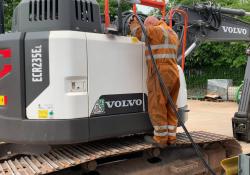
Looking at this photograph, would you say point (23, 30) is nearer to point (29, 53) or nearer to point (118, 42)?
point (29, 53)

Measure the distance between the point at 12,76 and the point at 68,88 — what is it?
1.79 ft

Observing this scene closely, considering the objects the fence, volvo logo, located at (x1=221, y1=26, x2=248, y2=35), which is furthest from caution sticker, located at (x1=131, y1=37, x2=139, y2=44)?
the fence

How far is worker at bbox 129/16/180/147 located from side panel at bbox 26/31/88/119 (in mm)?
746

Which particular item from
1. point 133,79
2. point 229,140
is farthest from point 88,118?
point 229,140

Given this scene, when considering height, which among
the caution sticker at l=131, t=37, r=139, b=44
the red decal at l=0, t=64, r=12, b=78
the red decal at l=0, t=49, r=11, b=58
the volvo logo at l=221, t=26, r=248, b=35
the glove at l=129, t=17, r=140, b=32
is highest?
the volvo logo at l=221, t=26, r=248, b=35

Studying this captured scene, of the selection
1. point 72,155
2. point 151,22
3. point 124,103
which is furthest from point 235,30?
Answer: point 72,155

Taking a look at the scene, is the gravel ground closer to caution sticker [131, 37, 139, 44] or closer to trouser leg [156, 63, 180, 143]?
trouser leg [156, 63, 180, 143]

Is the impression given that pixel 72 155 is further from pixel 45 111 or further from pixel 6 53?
pixel 6 53

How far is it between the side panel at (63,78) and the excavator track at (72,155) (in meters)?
0.40

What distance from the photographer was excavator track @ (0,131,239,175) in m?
3.63

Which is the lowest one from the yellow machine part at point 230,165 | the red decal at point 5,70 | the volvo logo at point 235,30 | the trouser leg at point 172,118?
the yellow machine part at point 230,165

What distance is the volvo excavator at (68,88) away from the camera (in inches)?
145

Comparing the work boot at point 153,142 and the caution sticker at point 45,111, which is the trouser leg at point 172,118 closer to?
the work boot at point 153,142

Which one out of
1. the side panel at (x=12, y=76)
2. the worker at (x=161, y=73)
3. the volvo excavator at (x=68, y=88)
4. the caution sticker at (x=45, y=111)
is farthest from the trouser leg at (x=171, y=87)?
the side panel at (x=12, y=76)
